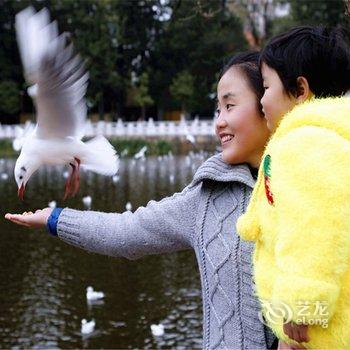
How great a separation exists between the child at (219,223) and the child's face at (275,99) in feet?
0.49

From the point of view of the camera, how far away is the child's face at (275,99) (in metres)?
1.37

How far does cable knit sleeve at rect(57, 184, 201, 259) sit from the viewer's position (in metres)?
1.57

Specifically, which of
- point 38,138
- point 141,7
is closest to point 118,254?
point 38,138

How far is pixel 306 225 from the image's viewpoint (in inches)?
44.3

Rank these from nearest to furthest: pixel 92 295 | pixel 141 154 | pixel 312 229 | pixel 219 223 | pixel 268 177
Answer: pixel 312 229 → pixel 268 177 → pixel 219 223 → pixel 92 295 → pixel 141 154

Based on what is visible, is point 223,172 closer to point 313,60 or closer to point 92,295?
point 313,60

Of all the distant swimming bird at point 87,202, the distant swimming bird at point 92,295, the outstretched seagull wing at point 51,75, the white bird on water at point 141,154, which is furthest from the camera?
the white bird on water at point 141,154

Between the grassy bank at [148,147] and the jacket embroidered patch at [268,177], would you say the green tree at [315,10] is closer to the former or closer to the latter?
the grassy bank at [148,147]

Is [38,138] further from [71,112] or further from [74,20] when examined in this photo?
[74,20]

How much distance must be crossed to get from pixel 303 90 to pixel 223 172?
0.29 m

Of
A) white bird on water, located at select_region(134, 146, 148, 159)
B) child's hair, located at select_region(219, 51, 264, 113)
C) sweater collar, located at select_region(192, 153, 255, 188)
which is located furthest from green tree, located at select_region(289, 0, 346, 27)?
sweater collar, located at select_region(192, 153, 255, 188)

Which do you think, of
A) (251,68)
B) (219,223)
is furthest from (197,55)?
(219,223)

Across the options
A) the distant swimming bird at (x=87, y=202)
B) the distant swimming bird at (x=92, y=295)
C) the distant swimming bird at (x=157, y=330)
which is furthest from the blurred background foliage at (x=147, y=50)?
the distant swimming bird at (x=157, y=330)

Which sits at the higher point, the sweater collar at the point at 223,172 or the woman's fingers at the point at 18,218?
the sweater collar at the point at 223,172
